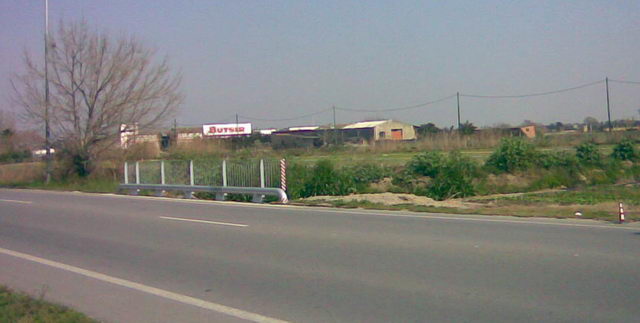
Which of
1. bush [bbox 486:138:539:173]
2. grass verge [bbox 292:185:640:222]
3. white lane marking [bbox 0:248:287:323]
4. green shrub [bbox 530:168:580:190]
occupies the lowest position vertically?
white lane marking [bbox 0:248:287:323]

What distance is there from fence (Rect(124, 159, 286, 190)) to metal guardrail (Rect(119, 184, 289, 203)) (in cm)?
85

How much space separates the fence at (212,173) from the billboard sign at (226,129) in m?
45.2

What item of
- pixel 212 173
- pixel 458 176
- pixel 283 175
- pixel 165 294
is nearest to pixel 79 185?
pixel 212 173

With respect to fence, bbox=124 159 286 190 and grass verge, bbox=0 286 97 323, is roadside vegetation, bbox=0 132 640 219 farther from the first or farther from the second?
grass verge, bbox=0 286 97 323

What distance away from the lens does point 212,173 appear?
26.3 m

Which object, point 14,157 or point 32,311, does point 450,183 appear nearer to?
point 32,311

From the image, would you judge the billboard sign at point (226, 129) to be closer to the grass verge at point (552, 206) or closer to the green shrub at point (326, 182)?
the green shrub at point (326, 182)

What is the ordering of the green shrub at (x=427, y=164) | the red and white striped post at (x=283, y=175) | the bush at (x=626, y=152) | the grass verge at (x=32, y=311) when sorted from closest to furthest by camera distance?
1. the grass verge at (x=32, y=311)
2. the red and white striped post at (x=283, y=175)
3. the green shrub at (x=427, y=164)
4. the bush at (x=626, y=152)

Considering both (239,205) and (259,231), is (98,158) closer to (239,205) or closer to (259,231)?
(239,205)

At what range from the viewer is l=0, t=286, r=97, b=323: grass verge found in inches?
277

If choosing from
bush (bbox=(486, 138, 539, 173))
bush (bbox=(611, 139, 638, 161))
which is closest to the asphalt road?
bush (bbox=(486, 138, 539, 173))

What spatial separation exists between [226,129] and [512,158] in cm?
5188

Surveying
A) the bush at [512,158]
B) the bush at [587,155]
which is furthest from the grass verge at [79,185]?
the bush at [587,155]

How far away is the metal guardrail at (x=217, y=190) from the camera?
2162 centimetres
